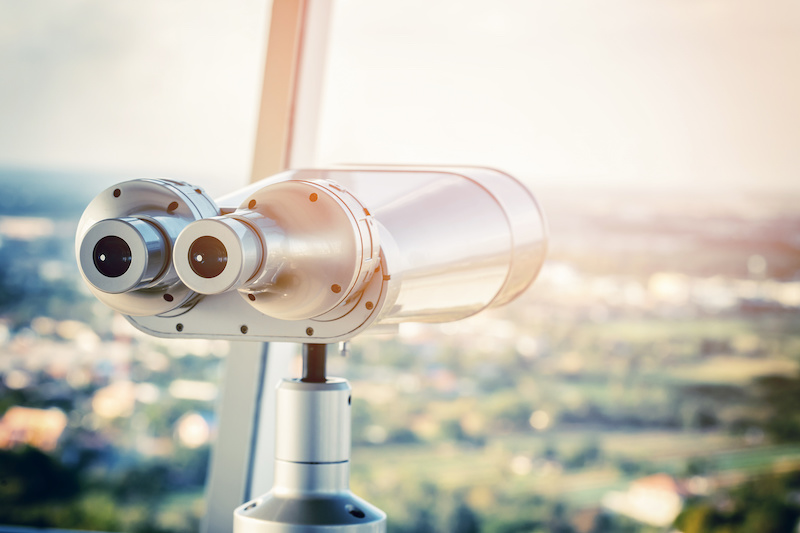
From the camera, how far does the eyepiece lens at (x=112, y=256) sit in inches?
25.1

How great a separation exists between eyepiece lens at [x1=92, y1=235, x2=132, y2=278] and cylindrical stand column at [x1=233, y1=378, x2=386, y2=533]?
0.69ft

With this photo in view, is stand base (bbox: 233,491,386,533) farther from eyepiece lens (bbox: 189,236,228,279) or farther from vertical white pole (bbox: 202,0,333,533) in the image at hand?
vertical white pole (bbox: 202,0,333,533)

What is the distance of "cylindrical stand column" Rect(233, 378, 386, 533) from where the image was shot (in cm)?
75

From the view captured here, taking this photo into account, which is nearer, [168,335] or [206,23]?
[168,335]

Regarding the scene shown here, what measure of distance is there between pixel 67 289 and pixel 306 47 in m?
0.67

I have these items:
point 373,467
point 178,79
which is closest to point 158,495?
point 373,467

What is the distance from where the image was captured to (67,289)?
5.33 ft

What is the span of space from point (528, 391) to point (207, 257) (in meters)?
1.07

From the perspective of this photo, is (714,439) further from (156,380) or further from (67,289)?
(67,289)

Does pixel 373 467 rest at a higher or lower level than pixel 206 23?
lower

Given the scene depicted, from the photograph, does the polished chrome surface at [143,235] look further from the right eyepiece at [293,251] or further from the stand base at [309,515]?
the stand base at [309,515]

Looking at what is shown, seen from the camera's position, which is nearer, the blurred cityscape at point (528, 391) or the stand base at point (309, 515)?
the stand base at point (309, 515)

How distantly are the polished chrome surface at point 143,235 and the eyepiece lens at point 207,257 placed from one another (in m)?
0.04

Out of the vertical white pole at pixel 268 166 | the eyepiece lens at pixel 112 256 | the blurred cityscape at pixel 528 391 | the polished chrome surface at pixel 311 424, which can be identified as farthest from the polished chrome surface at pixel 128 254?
the blurred cityscape at pixel 528 391
